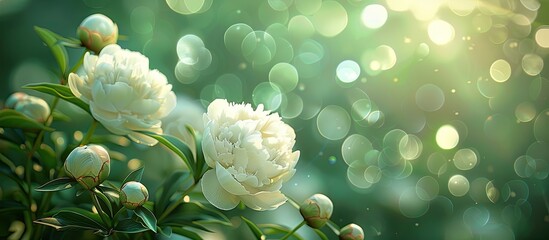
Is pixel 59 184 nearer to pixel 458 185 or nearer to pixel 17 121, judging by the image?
pixel 17 121

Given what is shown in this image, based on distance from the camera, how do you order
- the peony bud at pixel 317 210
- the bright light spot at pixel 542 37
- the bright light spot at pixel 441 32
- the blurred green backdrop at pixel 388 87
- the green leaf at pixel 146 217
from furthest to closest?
the bright light spot at pixel 542 37
the bright light spot at pixel 441 32
the blurred green backdrop at pixel 388 87
the peony bud at pixel 317 210
the green leaf at pixel 146 217

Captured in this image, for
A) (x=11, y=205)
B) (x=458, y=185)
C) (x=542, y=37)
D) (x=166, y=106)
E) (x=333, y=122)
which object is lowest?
(x=458, y=185)

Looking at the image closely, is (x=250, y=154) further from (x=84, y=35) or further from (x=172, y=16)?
(x=172, y=16)

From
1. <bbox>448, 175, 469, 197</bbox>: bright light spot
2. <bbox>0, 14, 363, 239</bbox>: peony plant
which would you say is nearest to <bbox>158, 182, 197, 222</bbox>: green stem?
<bbox>0, 14, 363, 239</bbox>: peony plant

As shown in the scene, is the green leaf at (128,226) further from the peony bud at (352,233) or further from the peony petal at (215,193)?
the peony bud at (352,233)

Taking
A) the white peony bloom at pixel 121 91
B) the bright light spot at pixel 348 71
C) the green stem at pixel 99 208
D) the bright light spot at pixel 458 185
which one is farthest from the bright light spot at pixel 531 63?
the green stem at pixel 99 208

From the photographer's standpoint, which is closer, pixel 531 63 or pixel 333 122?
pixel 333 122

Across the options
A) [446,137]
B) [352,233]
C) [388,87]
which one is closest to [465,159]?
[446,137]
